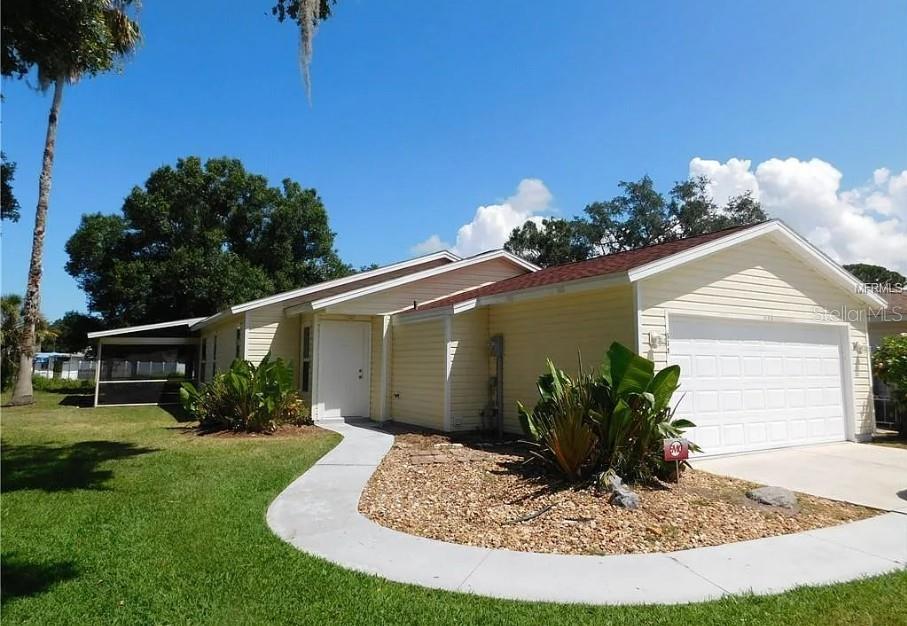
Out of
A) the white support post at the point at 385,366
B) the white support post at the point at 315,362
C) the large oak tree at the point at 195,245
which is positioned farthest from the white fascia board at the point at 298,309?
the large oak tree at the point at 195,245

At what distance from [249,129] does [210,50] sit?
3.66 metres

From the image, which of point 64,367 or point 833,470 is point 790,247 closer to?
point 833,470

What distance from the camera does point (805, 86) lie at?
10.1 m

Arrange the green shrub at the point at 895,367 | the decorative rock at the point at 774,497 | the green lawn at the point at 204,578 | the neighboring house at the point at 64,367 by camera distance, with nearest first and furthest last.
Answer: the green lawn at the point at 204,578 → the decorative rock at the point at 774,497 → the green shrub at the point at 895,367 → the neighboring house at the point at 64,367

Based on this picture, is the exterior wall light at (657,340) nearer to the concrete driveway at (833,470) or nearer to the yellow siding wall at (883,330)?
the concrete driveway at (833,470)

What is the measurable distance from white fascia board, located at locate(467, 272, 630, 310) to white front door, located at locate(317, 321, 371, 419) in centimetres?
390

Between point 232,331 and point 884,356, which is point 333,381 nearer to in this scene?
point 232,331

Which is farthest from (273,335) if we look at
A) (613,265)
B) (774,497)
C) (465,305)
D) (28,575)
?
(774,497)

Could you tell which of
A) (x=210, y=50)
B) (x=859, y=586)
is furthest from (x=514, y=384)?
(x=210, y=50)

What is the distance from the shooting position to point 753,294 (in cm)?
1022

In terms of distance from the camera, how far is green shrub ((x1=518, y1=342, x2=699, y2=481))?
6902mm

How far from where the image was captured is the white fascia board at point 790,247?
8820 mm

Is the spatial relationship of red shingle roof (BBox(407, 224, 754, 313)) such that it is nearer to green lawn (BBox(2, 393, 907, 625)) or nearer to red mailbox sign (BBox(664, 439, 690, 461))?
red mailbox sign (BBox(664, 439, 690, 461))

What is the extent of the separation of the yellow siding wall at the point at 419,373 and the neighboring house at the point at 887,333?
9.67 metres
